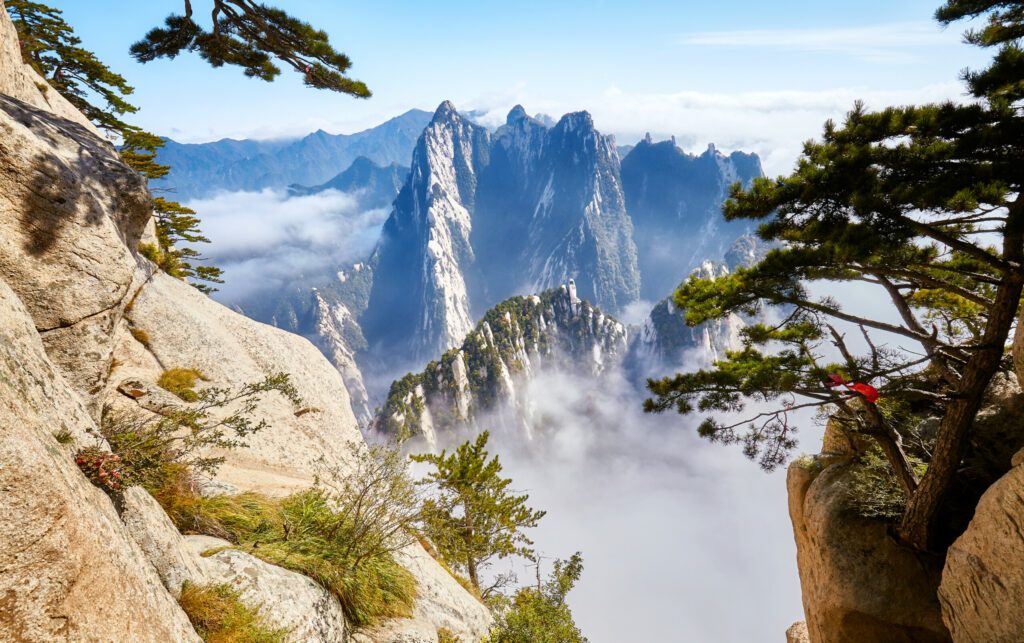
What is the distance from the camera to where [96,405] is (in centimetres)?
855

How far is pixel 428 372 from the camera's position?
491 feet

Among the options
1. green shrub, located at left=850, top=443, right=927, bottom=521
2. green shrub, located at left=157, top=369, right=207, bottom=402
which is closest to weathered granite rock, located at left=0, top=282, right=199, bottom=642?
green shrub, located at left=157, top=369, right=207, bottom=402

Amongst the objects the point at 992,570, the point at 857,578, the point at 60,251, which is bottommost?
the point at 992,570

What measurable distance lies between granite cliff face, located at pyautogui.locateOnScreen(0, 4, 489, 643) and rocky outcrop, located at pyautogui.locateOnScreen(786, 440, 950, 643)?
9.27m

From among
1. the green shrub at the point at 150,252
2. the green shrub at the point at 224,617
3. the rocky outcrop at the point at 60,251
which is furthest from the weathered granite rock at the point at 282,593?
the green shrub at the point at 150,252

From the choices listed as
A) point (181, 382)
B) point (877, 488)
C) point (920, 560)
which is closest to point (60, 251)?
point (181, 382)

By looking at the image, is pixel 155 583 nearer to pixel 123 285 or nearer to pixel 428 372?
pixel 123 285

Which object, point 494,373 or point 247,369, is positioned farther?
point 494,373

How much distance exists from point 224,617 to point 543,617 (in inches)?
473

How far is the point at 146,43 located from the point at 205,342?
8701 millimetres

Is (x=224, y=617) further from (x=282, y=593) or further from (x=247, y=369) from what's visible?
(x=247, y=369)

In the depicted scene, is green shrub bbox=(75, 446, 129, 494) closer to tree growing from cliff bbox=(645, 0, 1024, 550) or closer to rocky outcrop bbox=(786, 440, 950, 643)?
tree growing from cliff bbox=(645, 0, 1024, 550)

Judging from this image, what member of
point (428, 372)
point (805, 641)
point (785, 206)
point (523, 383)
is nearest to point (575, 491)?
point (523, 383)

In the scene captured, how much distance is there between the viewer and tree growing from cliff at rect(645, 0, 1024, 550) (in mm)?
8172
